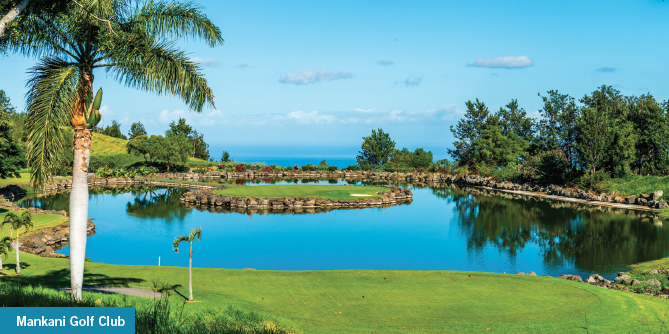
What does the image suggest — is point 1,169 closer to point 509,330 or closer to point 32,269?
point 32,269

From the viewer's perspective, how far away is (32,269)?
51.1ft

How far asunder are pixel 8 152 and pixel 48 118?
1182 inches

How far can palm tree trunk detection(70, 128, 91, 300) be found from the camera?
1051cm

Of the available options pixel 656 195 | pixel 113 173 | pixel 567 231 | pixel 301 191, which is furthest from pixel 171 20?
pixel 113 173

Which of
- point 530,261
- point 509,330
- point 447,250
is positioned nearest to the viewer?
point 509,330

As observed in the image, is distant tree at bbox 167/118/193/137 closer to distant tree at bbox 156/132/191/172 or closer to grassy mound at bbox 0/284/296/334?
distant tree at bbox 156/132/191/172

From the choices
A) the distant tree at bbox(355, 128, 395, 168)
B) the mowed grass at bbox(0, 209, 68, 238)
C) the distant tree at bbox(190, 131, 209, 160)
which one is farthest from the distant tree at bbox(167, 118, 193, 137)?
the mowed grass at bbox(0, 209, 68, 238)

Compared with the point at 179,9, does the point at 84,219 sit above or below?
below

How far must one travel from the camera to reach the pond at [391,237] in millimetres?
21544

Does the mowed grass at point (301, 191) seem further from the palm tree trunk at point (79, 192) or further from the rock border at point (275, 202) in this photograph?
the palm tree trunk at point (79, 192)

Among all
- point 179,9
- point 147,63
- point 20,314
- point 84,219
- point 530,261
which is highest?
point 179,9

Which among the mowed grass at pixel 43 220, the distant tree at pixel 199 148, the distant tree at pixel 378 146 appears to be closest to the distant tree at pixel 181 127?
the distant tree at pixel 199 148

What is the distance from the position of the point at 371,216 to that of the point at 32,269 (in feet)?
80.8

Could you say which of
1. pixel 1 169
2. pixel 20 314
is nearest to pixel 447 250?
pixel 20 314
